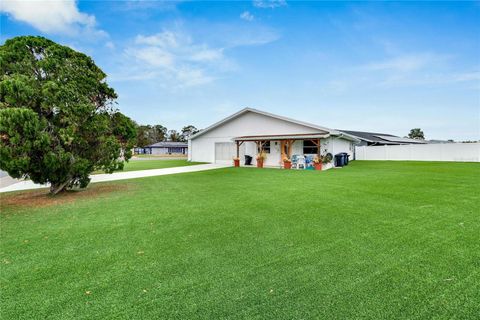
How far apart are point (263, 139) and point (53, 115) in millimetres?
12456

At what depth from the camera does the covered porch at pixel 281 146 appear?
1683 cm

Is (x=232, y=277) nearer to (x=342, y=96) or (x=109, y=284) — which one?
(x=109, y=284)

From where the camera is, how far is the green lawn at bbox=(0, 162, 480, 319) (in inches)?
97.1

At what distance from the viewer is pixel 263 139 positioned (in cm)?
1811

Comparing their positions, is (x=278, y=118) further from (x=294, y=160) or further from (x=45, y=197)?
(x=45, y=197)

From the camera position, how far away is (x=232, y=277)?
9.91ft

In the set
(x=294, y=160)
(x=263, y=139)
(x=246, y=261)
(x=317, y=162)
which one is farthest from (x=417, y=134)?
(x=246, y=261)

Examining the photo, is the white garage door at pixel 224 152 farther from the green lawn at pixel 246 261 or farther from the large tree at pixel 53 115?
the green lawn at pixel 246 261

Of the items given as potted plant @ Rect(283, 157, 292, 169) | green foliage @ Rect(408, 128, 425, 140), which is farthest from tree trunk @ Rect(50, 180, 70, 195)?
green foliage @ Rect(408, 128, 425, 140)

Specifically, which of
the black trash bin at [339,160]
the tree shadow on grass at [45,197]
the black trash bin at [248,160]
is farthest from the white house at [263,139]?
the tree shadow on grass at [45,197]

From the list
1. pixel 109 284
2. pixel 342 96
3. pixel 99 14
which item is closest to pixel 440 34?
pixel 342 96

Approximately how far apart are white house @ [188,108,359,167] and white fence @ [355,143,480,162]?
3093mm

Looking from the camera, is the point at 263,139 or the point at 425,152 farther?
the point at 425,152

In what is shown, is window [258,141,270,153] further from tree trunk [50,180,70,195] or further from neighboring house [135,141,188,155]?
neighboring house [135,141,188,155]
